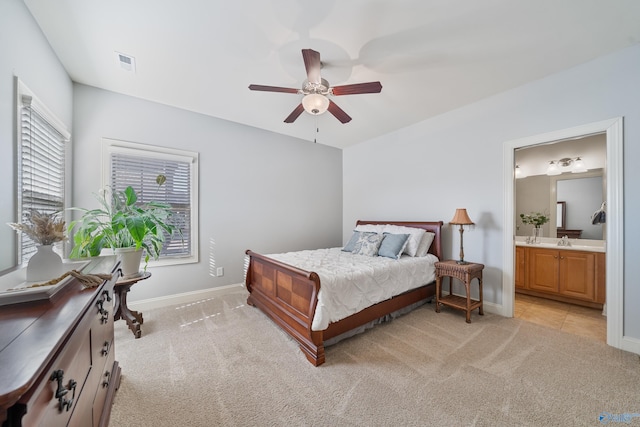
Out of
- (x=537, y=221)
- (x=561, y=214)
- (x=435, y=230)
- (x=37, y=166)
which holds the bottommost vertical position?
(x=435, y=230)

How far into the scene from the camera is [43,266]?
1233mm

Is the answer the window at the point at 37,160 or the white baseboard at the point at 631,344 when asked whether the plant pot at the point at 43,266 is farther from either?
the white baseboard at the point at 631,344

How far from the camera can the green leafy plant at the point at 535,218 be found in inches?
162

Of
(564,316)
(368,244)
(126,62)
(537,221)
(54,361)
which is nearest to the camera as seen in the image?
(54,361)

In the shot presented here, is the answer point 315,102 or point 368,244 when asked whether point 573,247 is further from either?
point 315,102

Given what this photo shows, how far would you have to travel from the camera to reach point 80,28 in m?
2.07

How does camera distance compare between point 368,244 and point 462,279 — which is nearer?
point 462,279

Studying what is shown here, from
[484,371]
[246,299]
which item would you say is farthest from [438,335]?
[246,299]

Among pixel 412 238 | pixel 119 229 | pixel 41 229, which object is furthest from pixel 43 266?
pixel 412 238

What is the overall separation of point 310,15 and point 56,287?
2.30m

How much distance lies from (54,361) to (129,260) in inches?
87.7

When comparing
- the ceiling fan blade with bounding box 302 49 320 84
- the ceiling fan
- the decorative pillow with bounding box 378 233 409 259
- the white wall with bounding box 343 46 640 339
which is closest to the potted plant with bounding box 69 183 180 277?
the ceiling fan

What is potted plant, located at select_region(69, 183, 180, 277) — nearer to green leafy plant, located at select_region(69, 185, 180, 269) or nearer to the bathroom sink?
green leafy plant, located at select_region(69, 185, 180, 269)

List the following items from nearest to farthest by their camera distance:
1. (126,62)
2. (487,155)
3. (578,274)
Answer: (126,62) → (487,155) → (578,274)
